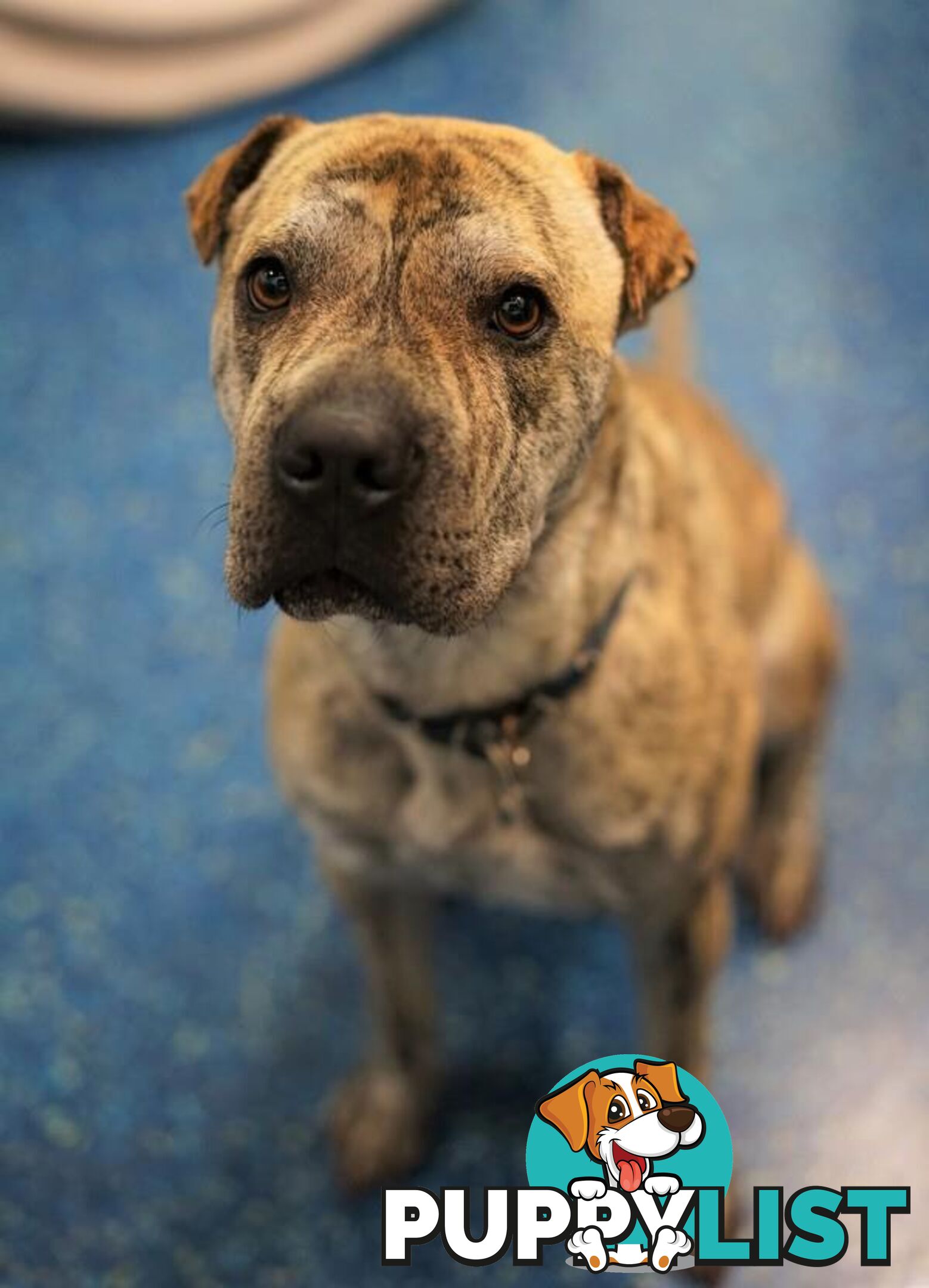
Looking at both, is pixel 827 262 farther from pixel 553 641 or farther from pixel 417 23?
pixel 553 641

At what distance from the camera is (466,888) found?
64.9 inches

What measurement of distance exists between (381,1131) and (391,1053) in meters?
0.11

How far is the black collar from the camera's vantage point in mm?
1430

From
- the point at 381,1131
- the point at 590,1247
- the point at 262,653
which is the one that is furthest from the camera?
the point at 262,653

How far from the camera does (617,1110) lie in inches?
53.0

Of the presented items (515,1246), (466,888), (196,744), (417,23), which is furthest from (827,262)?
(515,1246)

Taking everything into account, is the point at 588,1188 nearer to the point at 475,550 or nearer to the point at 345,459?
the point at 475,550

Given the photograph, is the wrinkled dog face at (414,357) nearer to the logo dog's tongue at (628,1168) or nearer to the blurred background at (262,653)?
the logo dog's tongue at (628,1168)

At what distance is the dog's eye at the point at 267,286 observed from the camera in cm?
126

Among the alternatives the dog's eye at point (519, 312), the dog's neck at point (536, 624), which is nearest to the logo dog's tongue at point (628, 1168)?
the dog's neck at point (536, 624)

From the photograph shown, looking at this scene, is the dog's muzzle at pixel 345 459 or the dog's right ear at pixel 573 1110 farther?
the dog's right ear at pixel 573 1110

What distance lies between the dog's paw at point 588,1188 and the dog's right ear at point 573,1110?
0.14 ft

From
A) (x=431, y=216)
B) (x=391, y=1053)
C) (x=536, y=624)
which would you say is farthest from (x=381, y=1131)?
(x=431, y=216)

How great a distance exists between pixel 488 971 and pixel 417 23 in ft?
8.32
